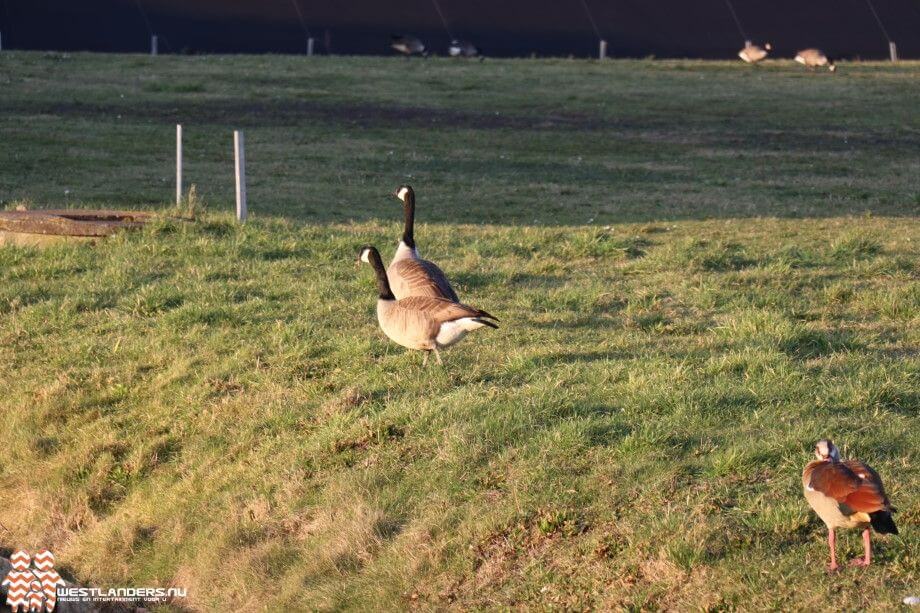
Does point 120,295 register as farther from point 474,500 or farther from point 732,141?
point 732,141

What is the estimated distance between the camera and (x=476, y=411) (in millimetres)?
7934

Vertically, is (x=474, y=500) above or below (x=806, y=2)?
below

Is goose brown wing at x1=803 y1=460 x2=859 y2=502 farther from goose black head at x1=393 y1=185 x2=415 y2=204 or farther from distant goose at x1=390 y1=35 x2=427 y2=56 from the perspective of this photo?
distant goose at x1=390 y1=35 x2=427 y2=56

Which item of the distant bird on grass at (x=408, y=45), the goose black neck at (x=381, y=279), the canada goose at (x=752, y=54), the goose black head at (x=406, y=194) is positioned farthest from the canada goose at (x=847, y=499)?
the canada goose at (x=752, y=54)

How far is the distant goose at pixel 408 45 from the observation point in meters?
43.4

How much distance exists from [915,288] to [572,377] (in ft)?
14.4

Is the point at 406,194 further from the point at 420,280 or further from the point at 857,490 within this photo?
the point at 857,490

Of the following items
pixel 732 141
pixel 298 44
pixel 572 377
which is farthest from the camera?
pixel 298 44

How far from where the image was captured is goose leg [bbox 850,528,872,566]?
19.3 ft

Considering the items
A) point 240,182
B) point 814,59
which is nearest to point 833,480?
point 240,182

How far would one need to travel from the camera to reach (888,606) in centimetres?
563

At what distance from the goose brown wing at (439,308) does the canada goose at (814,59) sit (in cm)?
3630

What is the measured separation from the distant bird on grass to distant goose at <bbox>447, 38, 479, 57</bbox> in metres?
1.02

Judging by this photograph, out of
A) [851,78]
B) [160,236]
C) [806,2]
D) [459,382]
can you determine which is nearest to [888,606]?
[459,382]
